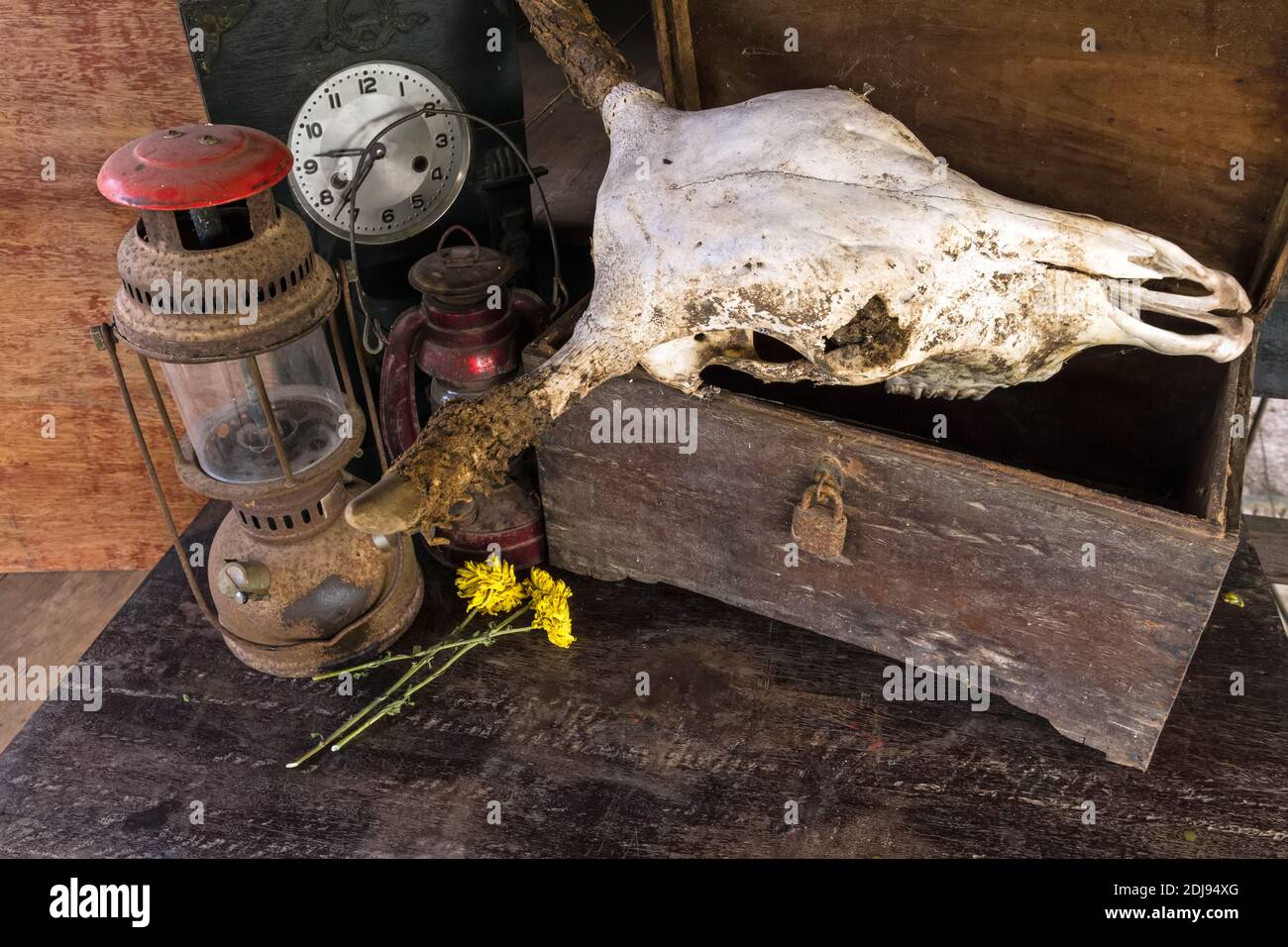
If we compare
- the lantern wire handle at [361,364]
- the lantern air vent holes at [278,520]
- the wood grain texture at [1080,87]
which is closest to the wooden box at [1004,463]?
the wood grain texture at [1080,87]

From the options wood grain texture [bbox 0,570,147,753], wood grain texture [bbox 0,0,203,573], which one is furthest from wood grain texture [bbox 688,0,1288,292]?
wood grain texture [bbox 0,570,147,753]

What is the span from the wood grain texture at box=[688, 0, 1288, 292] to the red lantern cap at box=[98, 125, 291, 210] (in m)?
0.71

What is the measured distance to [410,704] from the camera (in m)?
1.44

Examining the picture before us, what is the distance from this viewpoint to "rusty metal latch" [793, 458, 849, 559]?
1.32 metres

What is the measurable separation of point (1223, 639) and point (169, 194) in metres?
1.49

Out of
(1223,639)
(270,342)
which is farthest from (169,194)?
(1223,639)

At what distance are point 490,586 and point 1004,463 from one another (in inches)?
29.4

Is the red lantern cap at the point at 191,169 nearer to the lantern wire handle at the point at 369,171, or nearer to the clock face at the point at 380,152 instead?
the lantern wire handle at the point at 369,171

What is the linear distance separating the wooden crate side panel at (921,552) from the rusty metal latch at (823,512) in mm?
18

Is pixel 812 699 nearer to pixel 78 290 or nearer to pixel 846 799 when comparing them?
pixel 846 799

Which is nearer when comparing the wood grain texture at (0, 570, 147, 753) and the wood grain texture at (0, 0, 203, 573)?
the wood grain texture at (0, 0, 203, 573)

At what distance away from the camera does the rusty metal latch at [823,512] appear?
1315 mm

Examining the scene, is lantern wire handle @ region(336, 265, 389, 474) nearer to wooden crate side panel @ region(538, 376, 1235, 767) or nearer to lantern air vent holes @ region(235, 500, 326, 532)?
lantern air vent holes @ region(235, 500, 326, 532)

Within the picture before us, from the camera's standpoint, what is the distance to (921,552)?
1.33m
